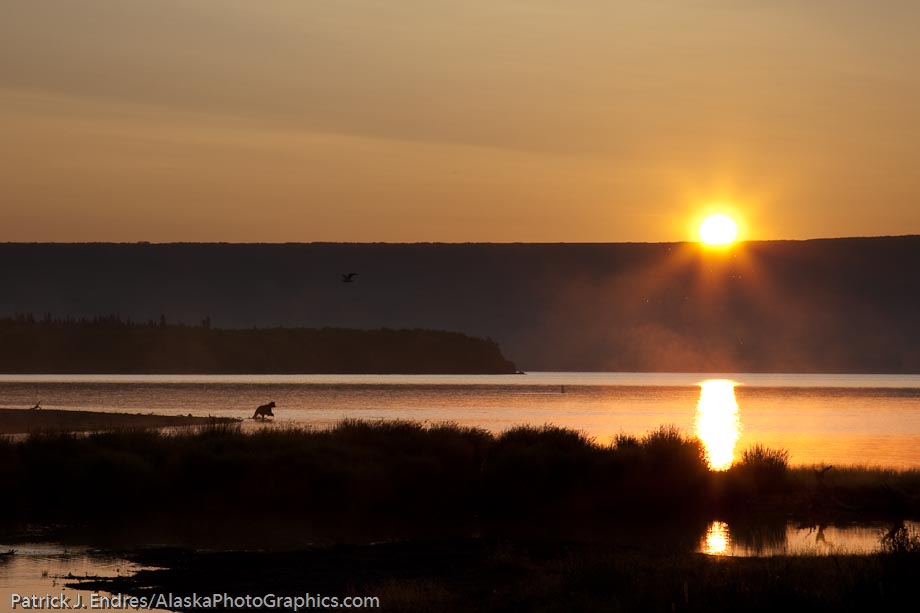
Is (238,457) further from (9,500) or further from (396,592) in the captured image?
(396,592)

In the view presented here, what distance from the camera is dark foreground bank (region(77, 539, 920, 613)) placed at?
21188mm

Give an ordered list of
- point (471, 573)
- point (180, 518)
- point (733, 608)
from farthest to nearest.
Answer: point (180, 518) < point (471, 573) < point (733, 608)

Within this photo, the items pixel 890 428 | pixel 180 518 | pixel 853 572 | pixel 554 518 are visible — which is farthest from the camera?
pixel 890 428

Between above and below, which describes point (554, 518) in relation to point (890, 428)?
below

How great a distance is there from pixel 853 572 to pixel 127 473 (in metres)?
19.2

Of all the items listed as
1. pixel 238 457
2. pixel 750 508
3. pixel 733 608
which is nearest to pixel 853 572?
pixel 733 608

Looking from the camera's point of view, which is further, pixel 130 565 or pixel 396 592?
pixel 130 565

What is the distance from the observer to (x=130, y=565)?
26.4 meters

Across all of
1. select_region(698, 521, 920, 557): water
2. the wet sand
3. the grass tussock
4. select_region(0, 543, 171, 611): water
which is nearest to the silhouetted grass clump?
the grass tussock

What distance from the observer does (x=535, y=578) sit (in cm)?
2434

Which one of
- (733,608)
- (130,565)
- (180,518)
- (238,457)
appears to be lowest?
(733,608)

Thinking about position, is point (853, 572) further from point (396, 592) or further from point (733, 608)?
point (396, 592)

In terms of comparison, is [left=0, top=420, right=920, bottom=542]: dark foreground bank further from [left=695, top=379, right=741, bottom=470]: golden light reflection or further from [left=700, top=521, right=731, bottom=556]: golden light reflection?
[left=695, top=379, right=741, bottom=470]: golden light reflection

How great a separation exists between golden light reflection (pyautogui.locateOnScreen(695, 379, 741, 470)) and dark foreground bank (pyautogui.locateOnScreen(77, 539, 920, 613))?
14.4 m
